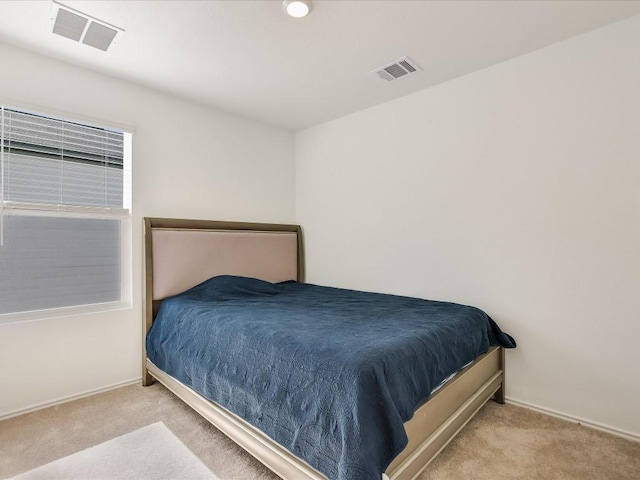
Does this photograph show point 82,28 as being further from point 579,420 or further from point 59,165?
point 579,420

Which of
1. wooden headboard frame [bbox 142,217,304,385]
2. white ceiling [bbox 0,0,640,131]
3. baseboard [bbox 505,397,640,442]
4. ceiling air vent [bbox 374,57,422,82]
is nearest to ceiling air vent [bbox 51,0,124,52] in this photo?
white ceiling [bbox 0,0,640,131]

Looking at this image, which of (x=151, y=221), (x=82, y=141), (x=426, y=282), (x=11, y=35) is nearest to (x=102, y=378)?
(x=151, y=221)

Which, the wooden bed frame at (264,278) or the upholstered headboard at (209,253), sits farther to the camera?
the upholstered headboard at (209,253)

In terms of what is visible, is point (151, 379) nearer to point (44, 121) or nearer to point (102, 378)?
point (102, 378)

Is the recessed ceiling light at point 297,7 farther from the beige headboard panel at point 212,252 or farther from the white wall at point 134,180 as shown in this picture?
the beige headboard panel at point 212,252

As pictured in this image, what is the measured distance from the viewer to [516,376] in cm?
238

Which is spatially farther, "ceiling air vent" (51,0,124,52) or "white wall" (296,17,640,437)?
"white wall" (296,17,640,437)

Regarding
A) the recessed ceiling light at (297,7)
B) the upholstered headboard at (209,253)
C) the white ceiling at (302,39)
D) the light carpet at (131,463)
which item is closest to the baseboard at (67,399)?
the upholstered headboard at (209,253)

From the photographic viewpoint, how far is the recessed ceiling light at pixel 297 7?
178 cm

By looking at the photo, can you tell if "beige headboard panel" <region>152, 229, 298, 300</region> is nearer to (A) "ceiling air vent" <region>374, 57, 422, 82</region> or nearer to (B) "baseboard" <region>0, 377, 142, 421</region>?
(B) "baseboard" <region>0, 377, 142, 421</region>

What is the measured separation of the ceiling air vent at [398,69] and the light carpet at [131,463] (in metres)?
2.74

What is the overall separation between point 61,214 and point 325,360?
225 centimetres

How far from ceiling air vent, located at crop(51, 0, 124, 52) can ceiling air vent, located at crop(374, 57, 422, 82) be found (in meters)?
1.75

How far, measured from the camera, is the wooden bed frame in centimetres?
151
